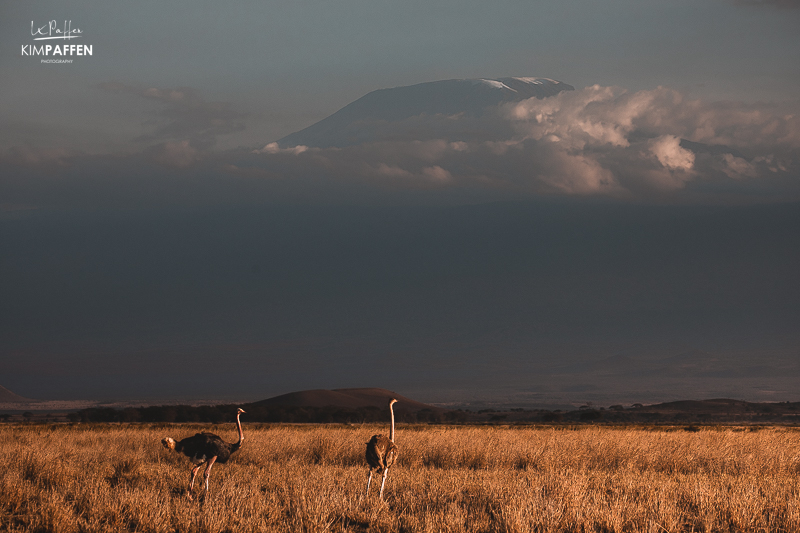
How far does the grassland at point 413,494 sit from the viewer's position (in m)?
11.8

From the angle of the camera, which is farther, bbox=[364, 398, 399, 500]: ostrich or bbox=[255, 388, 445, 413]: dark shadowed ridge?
bbox=[255, 388, 445, 413]: dark shadowed ridge

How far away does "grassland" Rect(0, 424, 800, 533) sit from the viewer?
11805 mm

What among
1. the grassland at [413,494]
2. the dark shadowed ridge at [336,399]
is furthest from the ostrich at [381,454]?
the dark shadowed ridge at [336,399]

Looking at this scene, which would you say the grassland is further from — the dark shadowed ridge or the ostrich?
the dark shadowed ridge

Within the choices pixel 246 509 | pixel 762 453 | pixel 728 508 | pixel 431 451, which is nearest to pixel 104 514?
pixel 246 509

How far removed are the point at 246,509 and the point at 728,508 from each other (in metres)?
9.51

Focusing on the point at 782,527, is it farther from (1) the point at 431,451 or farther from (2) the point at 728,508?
(1) the point at 431,451

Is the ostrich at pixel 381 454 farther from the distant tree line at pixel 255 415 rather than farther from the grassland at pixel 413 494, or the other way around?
the distant tree line at pixel 255 415

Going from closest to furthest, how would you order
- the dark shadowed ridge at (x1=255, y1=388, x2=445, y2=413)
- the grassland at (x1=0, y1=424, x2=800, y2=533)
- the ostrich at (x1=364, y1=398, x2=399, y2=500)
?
the grassland at (x1=0, y1=424, x2=800, y2=533) → the ostrich at (x1=364, y1=398, x2=399, y2=500) → the dark shadowed ridge at (x1=255, y1=388, x2=445, y2=413)

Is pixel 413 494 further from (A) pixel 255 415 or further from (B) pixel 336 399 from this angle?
(B) pixel 336 399

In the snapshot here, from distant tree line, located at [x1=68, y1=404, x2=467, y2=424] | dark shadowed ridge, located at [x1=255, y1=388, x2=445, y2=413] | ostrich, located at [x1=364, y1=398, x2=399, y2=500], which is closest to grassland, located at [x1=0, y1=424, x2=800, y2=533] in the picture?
ostrich, located at [x1=364, y1=398, x2=399, y2=500]

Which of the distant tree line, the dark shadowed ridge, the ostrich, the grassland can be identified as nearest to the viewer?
the grassland

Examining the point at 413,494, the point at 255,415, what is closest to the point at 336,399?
the point at 255,415

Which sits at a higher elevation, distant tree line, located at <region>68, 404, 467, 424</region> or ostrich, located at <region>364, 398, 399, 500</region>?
ostrich, located at <region>364, 398, 399, 500</region>
